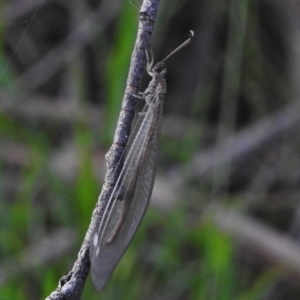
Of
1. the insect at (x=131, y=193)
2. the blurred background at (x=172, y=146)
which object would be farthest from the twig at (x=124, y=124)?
the blurred background at (x=172, y=146)

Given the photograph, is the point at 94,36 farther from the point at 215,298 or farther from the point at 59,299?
the point at 59,299

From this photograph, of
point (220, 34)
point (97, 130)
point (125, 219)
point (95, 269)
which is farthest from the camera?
point (220, 34)

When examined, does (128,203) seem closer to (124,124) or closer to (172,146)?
(124,124)

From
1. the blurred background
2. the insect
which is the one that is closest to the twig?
the insect

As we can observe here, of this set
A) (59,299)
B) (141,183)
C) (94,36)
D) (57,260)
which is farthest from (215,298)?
(94,36)

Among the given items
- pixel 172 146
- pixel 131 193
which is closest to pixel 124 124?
pixel 131 193

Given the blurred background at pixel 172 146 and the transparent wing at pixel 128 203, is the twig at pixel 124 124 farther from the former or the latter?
the blurred background at pixel 172 146
